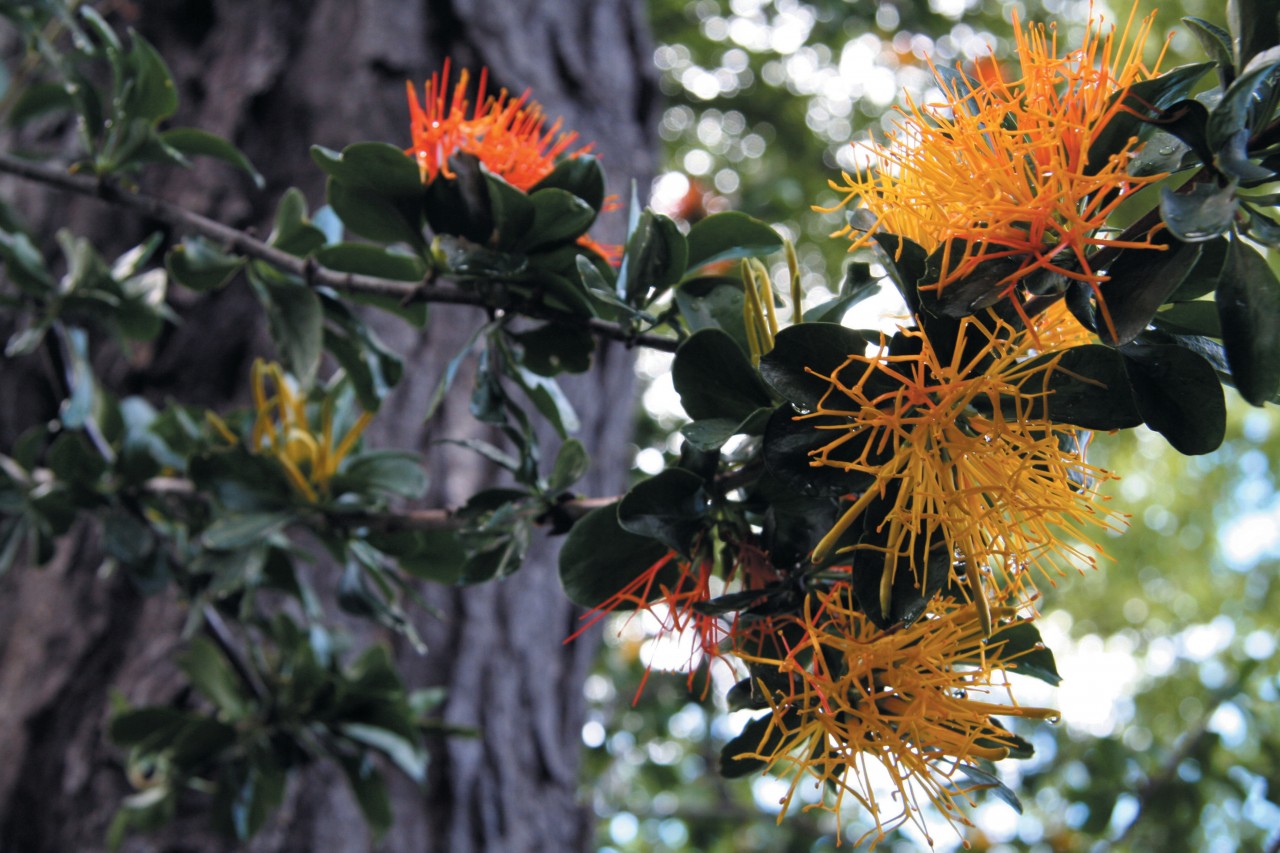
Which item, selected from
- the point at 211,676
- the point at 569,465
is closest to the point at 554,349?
the point at 569,465

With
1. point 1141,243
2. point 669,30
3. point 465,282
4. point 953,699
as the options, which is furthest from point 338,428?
point 669,30

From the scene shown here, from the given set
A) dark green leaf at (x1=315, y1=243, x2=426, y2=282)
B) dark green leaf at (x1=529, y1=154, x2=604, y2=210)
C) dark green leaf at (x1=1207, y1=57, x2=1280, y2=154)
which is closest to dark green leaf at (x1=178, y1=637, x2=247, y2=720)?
dark green leaf at (x1=315, y1=243, x2=426, y2=282)

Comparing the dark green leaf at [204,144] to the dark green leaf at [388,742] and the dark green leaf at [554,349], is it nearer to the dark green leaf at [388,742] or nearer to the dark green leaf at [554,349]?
the dark green leaf at [554,349]

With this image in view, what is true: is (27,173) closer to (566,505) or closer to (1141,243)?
(566,505)

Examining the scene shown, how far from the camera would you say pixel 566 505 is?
0.77m

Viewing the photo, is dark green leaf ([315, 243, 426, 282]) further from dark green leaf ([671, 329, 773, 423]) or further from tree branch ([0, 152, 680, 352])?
dark green leaf ([671, 329, 773, 423])

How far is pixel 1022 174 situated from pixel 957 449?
154 millimetres

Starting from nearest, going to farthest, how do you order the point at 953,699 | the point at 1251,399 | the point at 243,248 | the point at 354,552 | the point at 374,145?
the point at 1251,399, the point at 953,699, the point at 374,145, the point at 243,248, the point at 354,552

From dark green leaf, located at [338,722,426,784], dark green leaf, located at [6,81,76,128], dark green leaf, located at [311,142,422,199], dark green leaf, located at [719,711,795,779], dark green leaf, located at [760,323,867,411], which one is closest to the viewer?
dark green leaf, located at [760,323,867,411]

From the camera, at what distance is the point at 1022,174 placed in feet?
1.76

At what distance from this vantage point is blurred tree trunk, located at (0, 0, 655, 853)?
1490mm

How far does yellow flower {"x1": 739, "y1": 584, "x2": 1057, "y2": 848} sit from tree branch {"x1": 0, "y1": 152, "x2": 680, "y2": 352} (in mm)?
234

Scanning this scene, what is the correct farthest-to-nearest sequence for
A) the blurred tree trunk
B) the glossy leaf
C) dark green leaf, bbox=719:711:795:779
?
the blurred tree trunk → dark green leaf, bbox=719:711:795:779 → the glossy leaf

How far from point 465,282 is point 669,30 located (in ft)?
11.0
